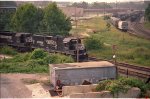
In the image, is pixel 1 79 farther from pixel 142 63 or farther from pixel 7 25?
pixel 7 25

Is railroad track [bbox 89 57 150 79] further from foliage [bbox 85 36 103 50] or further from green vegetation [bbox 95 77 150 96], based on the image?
foliage [bbox 85 36 103 50]

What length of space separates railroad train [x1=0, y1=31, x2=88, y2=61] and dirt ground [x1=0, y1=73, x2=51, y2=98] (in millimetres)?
6944

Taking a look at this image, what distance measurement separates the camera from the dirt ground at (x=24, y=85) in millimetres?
24094

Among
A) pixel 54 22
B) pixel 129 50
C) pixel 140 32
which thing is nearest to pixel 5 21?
pixel 54 22

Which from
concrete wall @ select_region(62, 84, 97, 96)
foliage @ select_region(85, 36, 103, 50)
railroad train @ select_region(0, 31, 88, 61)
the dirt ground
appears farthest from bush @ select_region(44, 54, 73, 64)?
foliage @ select_region(85, 36, 103, 50)

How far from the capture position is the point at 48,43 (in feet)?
131

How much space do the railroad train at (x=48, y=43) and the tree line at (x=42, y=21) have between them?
9346mm

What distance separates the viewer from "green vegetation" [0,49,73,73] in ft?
105

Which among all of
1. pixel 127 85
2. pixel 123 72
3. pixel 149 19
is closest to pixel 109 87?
pixel 127 85

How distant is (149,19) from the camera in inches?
3157

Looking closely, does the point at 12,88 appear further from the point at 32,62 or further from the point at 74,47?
the point at 74,47

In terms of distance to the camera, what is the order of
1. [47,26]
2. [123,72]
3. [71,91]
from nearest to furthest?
[71,91] → [123,72] → [47,26]

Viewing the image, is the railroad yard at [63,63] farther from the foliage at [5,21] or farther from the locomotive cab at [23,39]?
the foliage at [5,21]

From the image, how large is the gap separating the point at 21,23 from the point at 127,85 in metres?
37.4
